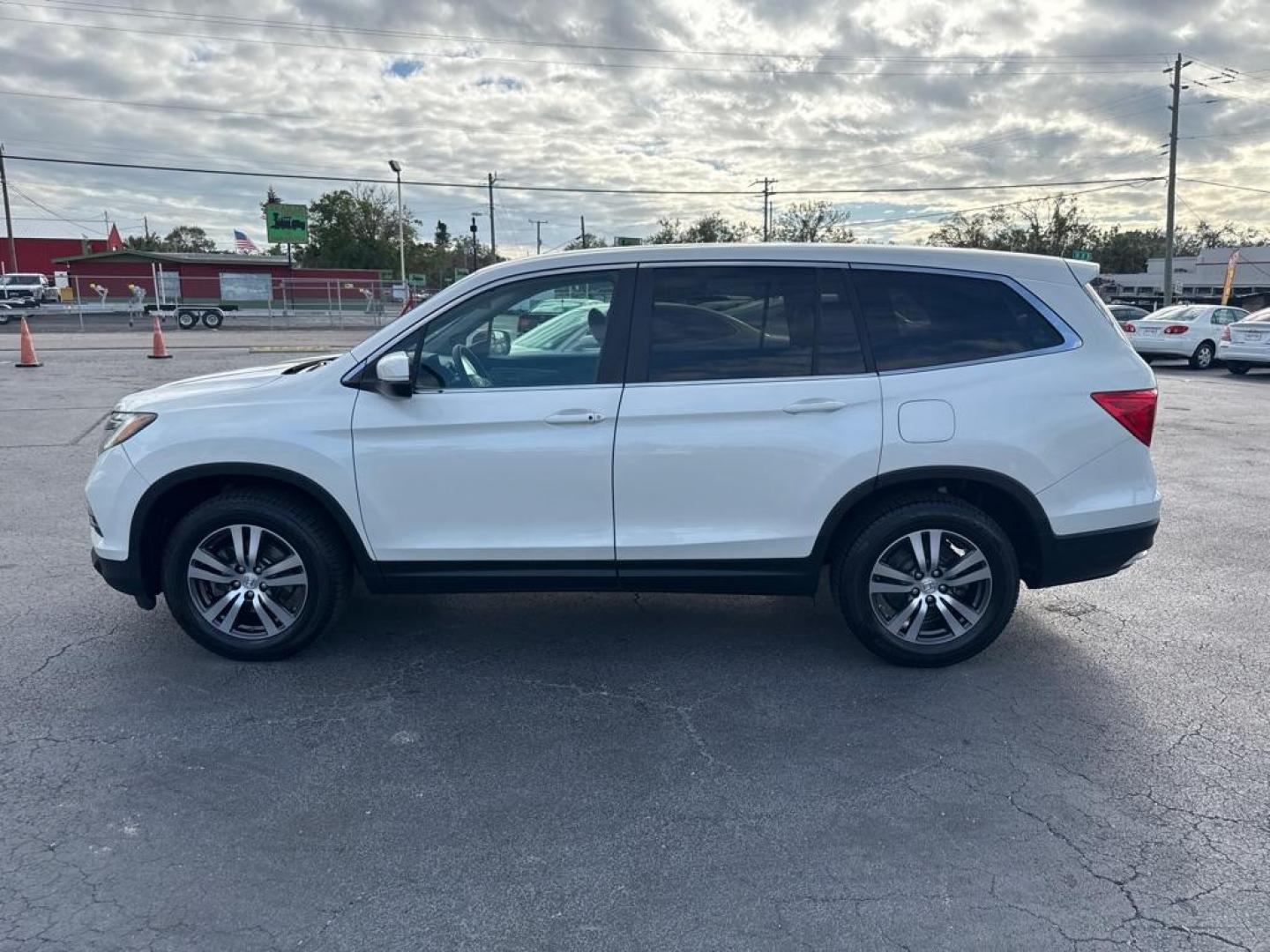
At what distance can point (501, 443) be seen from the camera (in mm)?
4086

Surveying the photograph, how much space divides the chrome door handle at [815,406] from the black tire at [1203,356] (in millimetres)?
20327

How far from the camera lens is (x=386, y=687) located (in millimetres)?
4160

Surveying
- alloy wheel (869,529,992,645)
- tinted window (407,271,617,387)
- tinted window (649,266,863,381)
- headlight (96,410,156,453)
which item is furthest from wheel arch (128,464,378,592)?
alloy wheel (869,529,992,645)

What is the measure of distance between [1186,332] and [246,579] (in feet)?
71.2

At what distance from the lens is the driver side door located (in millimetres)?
4086

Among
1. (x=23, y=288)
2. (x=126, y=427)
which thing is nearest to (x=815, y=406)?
(x=126, y=427)

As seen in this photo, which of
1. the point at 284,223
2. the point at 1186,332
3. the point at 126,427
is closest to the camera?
the point at 126,427

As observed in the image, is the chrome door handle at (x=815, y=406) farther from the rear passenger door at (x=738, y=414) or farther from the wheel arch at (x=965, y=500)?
the wheel arch at (x=965, y=500)

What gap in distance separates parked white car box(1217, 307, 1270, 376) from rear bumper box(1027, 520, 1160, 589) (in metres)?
Result: 17.1

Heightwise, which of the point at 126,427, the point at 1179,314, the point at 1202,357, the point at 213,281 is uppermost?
the point at 213,281

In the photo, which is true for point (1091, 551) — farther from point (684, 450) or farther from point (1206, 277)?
point (1206, 277)

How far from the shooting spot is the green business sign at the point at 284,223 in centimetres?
6103

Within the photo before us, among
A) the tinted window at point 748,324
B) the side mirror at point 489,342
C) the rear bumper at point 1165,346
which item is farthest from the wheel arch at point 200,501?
the rear bumper at point 1165,346

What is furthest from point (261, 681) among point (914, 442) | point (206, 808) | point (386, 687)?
point (914, 442)
